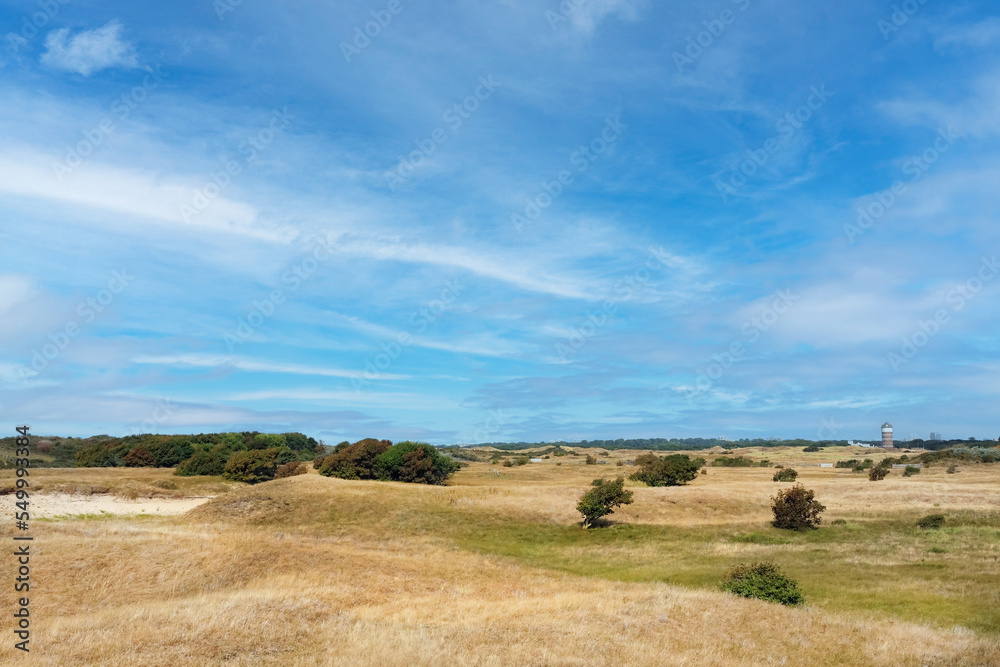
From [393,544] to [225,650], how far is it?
2560cm

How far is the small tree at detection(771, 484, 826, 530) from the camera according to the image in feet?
149

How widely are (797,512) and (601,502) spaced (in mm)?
14729

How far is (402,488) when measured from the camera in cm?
5906

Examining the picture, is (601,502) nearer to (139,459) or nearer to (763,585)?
(763,585)

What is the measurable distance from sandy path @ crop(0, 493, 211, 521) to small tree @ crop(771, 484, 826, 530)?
4842cm

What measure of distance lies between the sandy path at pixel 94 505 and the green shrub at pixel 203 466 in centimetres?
2049

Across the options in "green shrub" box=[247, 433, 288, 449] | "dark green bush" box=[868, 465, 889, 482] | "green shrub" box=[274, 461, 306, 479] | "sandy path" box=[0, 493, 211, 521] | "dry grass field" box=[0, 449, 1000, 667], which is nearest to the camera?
"dry grass field" box=[0, 449, 1000, 667]

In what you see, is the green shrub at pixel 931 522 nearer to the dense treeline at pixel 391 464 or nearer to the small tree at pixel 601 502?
the small tree at pixel 601 502

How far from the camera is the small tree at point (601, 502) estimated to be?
47.3 meters

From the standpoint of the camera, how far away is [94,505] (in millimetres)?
48469

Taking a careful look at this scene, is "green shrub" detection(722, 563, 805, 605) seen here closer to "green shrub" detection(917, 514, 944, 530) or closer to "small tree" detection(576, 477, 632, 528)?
"small tree" detection(576, 477, 632, 528)

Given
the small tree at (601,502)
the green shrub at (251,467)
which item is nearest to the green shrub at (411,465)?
the green shrub at (251,467)

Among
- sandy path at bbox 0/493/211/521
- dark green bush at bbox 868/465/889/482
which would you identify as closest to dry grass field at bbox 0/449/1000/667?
sandy path at bbox 0/493/211/521

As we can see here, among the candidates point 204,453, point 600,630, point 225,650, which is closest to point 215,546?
point 225,650
